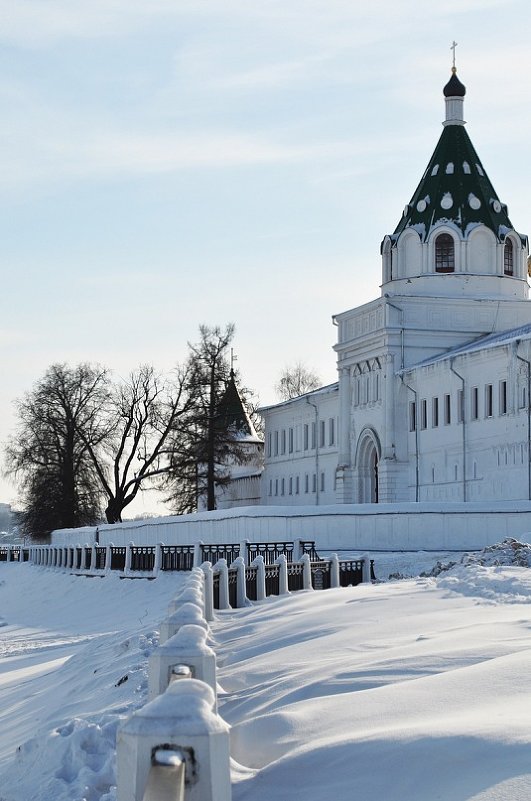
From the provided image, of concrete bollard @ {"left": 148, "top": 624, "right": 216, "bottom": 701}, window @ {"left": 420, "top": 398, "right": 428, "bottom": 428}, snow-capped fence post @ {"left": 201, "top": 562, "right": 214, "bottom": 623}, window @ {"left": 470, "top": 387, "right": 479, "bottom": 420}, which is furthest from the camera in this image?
window @ {"left": 420, "top": 398, "right": 428, "bottom": 428}

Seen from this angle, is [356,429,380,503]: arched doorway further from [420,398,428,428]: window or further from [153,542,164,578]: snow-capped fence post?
[153,542,164,578]: snow-capped fence post

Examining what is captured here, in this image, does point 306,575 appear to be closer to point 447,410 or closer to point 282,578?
point 282,578

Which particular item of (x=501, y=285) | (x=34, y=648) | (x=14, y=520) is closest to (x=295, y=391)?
(x=14, y=520)

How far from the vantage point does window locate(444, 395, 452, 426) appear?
49531 millimetres

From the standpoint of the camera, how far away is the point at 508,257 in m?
58.0

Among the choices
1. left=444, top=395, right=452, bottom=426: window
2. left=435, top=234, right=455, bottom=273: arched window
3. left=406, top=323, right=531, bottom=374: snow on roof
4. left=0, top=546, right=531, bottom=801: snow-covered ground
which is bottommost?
left=0, top=546, right=531, bottom=801: snow-covered ground

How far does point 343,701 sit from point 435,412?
44.1m

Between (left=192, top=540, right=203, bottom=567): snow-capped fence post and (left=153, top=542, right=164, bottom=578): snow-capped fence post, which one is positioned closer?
(left=192, top=540, right=203, bottom=567): snow-capped fence post

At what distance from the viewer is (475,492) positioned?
151ft

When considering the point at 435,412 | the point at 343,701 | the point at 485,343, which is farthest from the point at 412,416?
the point at 343,701

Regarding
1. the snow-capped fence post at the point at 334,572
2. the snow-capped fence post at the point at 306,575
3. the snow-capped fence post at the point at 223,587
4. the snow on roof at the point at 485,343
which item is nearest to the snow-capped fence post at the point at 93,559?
the snow on roof at the point at 485,343

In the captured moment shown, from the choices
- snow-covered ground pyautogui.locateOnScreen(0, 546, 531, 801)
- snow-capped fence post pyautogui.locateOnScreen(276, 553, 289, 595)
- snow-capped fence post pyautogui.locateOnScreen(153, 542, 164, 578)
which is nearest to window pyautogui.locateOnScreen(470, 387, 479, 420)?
snow-capped fence post pyautogui.locateOnScreen(153, 542, 164, 578)

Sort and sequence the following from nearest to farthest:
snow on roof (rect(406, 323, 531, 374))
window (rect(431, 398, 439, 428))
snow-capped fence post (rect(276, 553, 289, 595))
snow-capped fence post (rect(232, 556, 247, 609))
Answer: snow-capped fence post (rect(232, 556, 247, 609)) → snow-capped fence post (rect(276, 553, 289, 595)) → snow on roof (rect(406, 323, 531, 374)) → window (rect(431, 398, 439, 428))

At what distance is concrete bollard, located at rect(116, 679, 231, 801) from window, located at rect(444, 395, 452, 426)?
45524 mm
